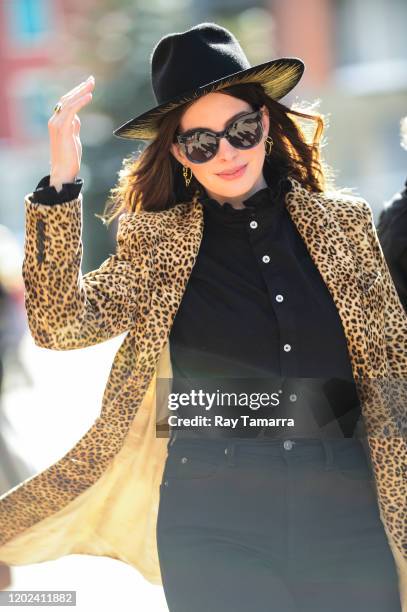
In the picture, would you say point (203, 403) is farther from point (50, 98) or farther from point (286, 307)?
point (50, 98)

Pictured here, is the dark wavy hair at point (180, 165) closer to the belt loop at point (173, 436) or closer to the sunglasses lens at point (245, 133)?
the sunglasses lens at point (245, 133)

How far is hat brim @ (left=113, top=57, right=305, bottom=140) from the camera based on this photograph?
311 centimetres

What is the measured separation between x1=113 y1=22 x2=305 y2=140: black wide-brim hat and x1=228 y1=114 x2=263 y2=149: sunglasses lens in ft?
0.38

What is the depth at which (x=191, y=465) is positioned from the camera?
9.87 ft

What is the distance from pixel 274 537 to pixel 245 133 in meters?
1.12

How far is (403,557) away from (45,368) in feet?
31.4

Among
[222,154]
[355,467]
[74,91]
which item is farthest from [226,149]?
[355,467]

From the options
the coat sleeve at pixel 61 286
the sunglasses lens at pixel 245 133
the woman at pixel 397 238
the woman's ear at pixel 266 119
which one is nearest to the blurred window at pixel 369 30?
the woman at pixel 397 238

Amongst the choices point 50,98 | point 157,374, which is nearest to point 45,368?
point 157,374

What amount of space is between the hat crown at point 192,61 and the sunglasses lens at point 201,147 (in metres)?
0.13

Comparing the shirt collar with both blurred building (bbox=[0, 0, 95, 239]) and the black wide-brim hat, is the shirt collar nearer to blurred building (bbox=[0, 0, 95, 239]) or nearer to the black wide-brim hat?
the black wide-brim hat

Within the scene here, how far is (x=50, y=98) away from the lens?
31625 mm

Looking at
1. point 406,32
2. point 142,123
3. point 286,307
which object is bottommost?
point 406,32

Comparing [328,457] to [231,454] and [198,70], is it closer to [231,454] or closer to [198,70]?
[231,454]
